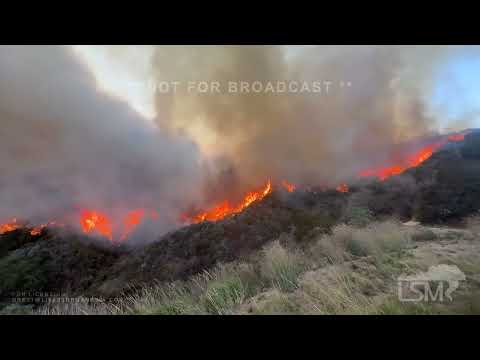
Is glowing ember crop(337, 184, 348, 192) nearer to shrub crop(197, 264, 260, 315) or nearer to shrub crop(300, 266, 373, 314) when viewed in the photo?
shrub crop(197, 264, 260, 315)

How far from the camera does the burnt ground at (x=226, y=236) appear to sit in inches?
1233

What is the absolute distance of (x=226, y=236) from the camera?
39688 millimetres

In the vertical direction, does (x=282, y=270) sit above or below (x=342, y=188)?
below

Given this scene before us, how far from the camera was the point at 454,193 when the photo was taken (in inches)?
1296

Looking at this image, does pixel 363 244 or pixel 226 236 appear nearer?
pixel 363 244

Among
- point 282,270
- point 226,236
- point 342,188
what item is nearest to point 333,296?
point 282,270

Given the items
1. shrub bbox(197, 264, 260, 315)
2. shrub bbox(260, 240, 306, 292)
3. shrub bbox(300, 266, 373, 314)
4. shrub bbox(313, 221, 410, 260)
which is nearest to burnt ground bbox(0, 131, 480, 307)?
shrub bbox(313, 221, 410, 260)

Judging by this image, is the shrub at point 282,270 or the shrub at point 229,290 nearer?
the shrub at point 229,290

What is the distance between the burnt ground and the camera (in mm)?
31312

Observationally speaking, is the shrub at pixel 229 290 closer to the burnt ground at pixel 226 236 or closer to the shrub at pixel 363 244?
the shrub at pixel 363 244

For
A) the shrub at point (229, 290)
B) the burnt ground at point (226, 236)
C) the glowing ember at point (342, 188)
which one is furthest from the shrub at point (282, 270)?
the glowing ember at point (342, 188)

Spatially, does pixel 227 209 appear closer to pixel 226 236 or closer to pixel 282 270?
pixel 226 236
